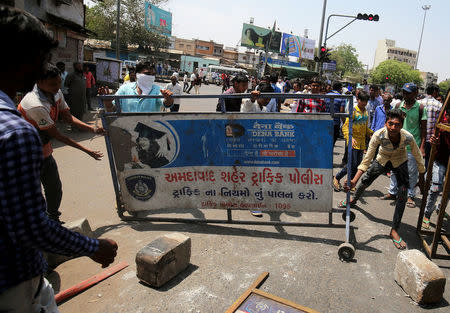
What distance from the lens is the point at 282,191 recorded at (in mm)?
3895

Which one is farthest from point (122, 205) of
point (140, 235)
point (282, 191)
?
point (282, 191)

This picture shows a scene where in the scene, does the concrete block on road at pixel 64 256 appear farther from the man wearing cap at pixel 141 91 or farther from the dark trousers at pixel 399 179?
the dark trousers at pixel 399 179

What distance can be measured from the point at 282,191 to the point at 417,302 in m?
1.68

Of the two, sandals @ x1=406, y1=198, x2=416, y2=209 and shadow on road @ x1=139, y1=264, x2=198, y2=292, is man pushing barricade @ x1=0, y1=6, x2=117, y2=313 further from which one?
sandals @ x1=406, y1=198, x2=416, y2=209

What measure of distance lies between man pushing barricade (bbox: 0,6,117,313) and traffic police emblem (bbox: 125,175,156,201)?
263 centimetres

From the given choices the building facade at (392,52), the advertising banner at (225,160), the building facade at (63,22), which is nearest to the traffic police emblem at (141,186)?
the advertising banner at (225,160)

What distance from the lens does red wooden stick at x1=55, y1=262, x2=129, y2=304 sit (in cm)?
278

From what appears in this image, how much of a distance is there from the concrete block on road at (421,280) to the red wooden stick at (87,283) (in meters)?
2.72

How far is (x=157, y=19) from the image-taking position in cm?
4778

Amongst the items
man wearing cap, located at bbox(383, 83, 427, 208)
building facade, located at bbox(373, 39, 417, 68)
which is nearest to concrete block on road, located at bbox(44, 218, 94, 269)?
man wearing cap, located at bbox(383, 83, 427, 208)

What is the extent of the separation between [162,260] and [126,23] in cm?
4895

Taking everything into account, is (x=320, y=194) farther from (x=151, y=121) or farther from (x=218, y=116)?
(x=151, y=121)

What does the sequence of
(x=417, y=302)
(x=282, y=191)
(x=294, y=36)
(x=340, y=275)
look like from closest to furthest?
(x=417, y=302), (x=340, y=275), (x=282, y=191), (x=294, y=36)

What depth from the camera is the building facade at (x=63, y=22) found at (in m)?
12.8
